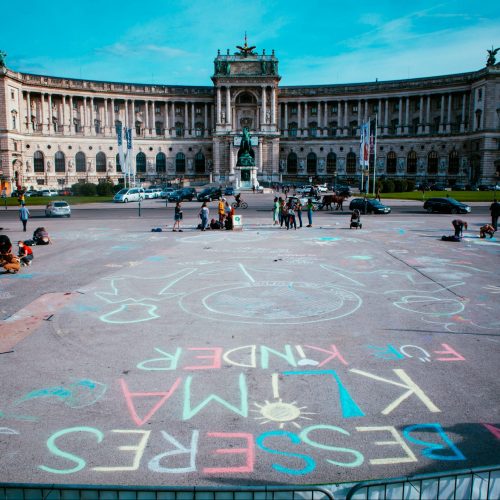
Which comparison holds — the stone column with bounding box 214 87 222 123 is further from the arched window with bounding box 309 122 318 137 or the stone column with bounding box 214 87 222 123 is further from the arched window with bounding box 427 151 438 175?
the arched window with bounding box 427 151 438 175

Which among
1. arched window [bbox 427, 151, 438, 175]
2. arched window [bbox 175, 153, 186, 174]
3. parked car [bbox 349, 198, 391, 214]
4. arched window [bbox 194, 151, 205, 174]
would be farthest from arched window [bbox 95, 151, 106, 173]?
parked car [bbox 349, 198, 391, 214]

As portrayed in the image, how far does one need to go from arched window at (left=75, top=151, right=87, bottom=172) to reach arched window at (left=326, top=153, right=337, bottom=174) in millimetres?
55364

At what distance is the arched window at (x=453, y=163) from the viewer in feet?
359

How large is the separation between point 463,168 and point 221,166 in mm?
52458

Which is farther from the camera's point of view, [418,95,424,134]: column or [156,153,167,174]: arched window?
[156,153,167,174]: arched window

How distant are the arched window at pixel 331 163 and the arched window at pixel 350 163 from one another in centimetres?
278

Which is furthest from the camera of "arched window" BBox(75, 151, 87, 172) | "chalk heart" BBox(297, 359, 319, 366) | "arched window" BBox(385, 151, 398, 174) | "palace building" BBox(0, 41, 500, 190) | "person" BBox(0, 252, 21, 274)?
"arched window" BBox(385, 151, 398, 174)

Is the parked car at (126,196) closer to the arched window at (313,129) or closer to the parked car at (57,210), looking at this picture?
the parked car at (57,210)

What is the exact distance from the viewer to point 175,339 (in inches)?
499

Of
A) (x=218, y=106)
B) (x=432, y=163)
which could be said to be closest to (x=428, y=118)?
(x=432, y=163)

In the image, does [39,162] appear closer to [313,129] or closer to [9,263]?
[313,129]

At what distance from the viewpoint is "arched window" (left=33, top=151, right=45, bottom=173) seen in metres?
106

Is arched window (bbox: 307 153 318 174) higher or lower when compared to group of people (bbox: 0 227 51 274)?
higher

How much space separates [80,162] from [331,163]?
57.0m
